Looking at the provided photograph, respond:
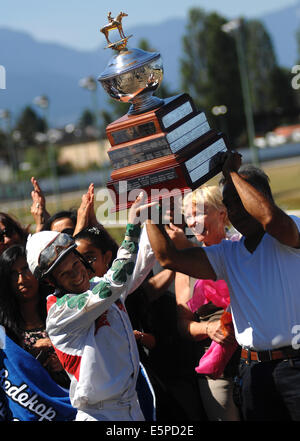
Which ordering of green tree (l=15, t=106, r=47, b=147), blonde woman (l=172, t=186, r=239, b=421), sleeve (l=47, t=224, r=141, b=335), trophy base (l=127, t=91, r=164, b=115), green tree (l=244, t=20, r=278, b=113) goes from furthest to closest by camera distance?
green tree (l=15, t=106, r=47, b=147)
green tree (l=244, t=20, r=278, b=113)
blonde woman (l=172, t=186, r=239, b=421)
trophy base (l=127, t=91, r=164, b=115)
sleeve (l=47, t=224, r=141, b=335)

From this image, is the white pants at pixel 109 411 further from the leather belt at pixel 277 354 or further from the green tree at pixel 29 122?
the green tree at pixel 29 122

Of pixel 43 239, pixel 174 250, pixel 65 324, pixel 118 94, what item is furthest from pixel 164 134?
pixel 65 324

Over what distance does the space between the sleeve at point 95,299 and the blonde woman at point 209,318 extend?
2.38 ft

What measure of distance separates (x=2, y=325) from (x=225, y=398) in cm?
134

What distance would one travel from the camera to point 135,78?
3.00 metres

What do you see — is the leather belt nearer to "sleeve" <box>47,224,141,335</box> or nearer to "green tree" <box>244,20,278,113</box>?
"sleeve" <box>47,224,141,335</box>

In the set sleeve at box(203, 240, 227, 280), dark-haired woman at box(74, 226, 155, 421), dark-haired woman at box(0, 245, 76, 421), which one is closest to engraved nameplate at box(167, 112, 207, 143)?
sleeve at box(203, 240, 227, 280)

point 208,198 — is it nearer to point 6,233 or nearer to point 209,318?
point 209,318

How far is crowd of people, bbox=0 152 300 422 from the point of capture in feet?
9.37

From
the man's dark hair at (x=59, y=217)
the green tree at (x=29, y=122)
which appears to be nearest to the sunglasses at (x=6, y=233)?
A: the man's dark hair at (x=59, y=217)

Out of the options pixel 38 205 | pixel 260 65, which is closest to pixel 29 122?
pixel 260 65

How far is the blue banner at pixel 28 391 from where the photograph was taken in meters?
3.52

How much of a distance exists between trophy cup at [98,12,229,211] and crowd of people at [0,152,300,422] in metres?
0.12
